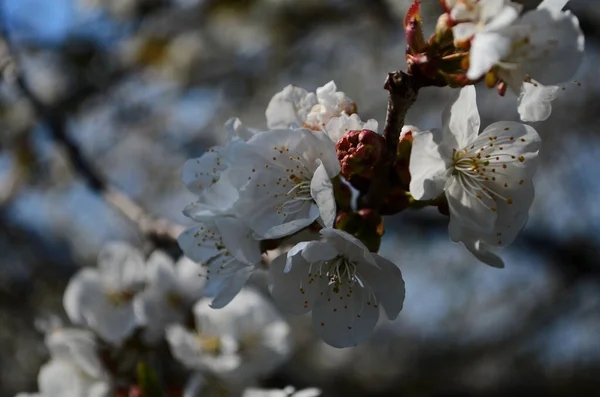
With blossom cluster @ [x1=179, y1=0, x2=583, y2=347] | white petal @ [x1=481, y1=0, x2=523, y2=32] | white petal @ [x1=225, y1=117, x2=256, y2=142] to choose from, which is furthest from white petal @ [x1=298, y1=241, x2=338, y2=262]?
white petal @ [x1=481, y1=0, x2=523, y2=32]

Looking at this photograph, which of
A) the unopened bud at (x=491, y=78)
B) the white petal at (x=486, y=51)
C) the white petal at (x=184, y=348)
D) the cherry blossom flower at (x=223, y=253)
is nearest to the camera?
the white petal at (x=486, y=51)

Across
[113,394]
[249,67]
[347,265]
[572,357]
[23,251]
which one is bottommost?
[572,357]

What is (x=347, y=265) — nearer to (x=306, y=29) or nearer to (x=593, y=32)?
(x=593, y=32)

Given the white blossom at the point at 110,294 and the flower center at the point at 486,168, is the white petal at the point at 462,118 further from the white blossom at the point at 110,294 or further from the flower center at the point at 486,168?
the white blossom at the point at 110,294

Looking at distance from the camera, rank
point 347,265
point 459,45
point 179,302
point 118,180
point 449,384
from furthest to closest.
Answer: point 118,180
point 449,384
point 179,302
point 347,265
point 459,45

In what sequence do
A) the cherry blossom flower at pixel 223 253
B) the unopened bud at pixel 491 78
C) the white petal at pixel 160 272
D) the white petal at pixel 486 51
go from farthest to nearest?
1. the white petal at pixel 160 272
2. the cherry blossom flower at pixel 223 253
3. the unopened bud at pixel 491 78
4. the white petal at pixel 486 51

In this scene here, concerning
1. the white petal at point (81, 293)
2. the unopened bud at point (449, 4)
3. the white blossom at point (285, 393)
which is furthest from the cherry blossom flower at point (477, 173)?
the white petal at point (81, 293)

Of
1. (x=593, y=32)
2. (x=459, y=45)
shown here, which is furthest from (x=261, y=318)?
(x=593, y=32)

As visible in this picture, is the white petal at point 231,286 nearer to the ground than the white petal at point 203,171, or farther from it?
nearer to the ground
